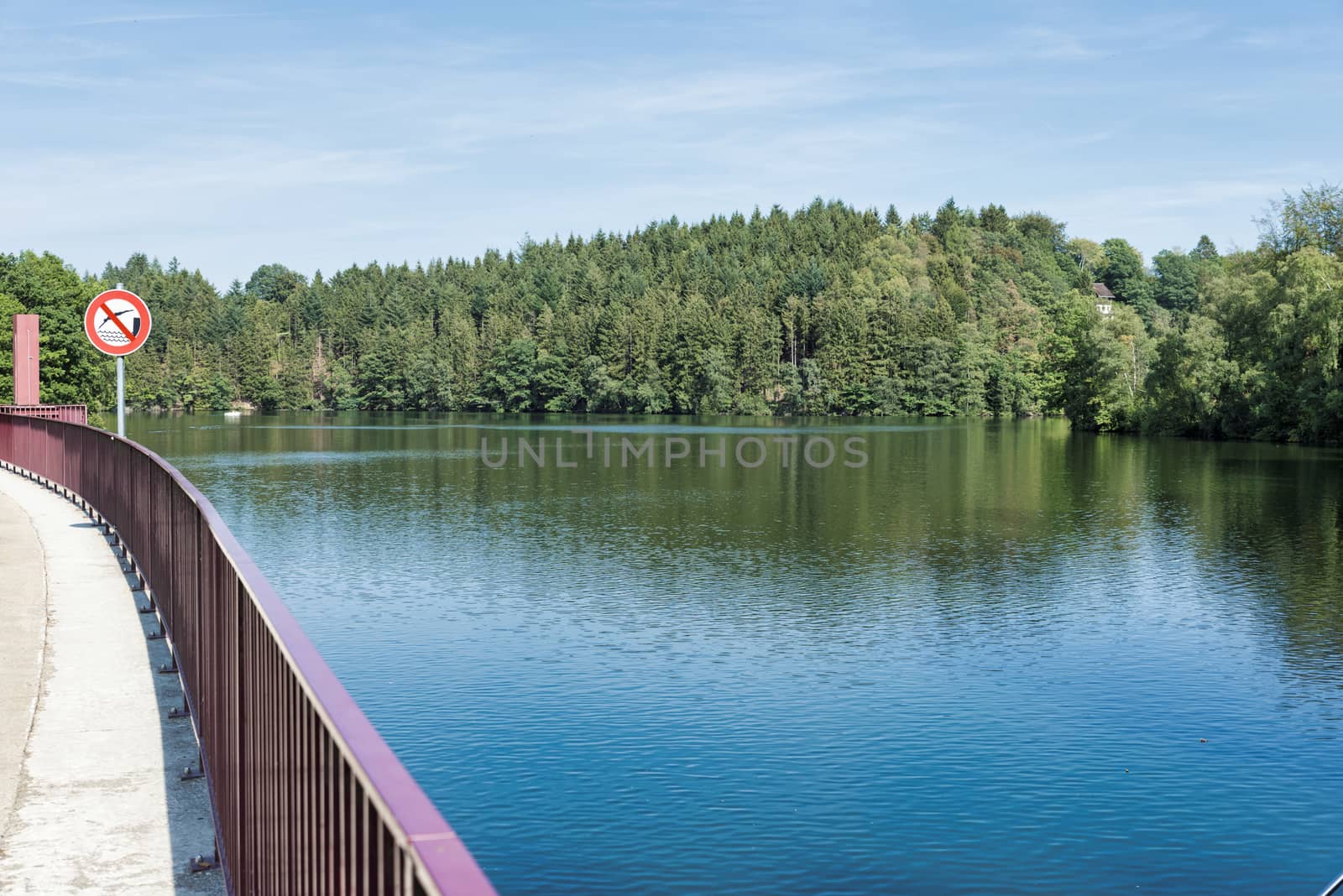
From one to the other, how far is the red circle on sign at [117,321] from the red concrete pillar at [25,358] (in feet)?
56.3

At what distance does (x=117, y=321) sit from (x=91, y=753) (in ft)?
31.0

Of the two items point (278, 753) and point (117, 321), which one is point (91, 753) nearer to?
point (278, 753)

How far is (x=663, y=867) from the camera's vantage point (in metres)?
9.65

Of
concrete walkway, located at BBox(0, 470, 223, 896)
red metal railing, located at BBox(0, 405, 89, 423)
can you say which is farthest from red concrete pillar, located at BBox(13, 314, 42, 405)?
concrete walkway, located at BBox(0, 470, 223, 896)

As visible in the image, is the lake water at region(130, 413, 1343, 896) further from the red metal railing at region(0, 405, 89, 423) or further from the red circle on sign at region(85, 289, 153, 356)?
the red circle on sign at region(85, 289, 153, 356)

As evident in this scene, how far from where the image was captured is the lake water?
10055 mm

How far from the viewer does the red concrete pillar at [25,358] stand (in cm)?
3212

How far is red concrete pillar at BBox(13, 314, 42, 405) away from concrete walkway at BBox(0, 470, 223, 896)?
70.2ft

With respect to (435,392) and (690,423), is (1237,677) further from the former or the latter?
(435,392)

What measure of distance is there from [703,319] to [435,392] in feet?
117

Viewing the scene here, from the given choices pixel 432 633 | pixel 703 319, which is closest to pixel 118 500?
pixel 432 633

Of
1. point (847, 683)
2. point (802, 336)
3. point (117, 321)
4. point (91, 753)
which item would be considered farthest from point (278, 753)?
point (802, 336)

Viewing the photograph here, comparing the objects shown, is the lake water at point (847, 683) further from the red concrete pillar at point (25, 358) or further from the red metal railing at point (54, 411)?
the red concrete pillar at point (25, 358)

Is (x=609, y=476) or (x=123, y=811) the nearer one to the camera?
(x=123, y=811)
